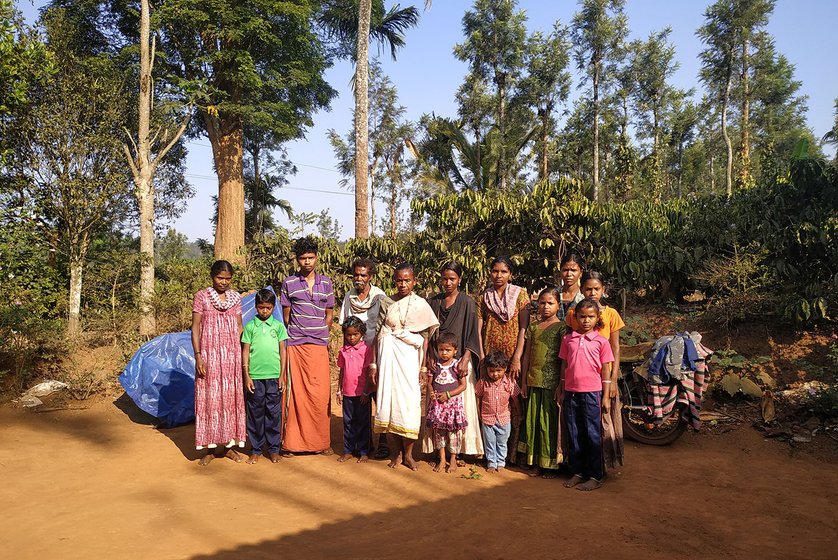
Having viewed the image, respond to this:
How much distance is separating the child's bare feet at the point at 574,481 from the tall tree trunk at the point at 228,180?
1061 cm

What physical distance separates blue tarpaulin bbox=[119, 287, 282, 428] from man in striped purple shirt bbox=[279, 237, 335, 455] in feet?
4.17

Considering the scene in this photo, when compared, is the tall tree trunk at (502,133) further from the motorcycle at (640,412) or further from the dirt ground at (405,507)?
the dirt ground at (405,507)

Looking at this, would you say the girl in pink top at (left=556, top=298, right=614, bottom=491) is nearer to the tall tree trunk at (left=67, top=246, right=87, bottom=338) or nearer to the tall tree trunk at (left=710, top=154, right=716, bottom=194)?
the tall tree trunk at (left=67, top=246, right=87, bottom=338)

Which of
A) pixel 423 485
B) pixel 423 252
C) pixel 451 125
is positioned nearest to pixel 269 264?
pixel 423 252

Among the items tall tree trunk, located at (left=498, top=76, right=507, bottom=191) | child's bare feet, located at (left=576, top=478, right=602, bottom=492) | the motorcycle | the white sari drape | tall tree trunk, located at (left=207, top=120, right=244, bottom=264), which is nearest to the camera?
child's bare feet, located at (left=576, top=478, right=602, bottom=492)

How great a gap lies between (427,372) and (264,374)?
1.46m

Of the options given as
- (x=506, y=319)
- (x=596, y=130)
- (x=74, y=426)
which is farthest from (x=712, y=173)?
(x=74, y=426)

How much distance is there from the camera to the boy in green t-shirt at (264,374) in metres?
4.82

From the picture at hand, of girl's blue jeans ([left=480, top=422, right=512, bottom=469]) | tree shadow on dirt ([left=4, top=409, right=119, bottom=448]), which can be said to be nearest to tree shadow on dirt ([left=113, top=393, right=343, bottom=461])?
tree shadow on dirt ([left=4, top=409, right=119, bottom=448])

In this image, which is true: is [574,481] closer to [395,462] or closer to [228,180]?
[395,462]

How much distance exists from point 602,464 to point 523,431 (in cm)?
68

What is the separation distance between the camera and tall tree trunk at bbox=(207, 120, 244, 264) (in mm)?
13031

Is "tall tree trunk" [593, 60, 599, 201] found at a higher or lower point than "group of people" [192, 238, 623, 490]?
higher

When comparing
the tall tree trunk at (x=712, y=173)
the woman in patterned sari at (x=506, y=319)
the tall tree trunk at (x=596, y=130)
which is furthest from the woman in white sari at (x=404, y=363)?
the tall tree trunk at (x=712, y=173)
